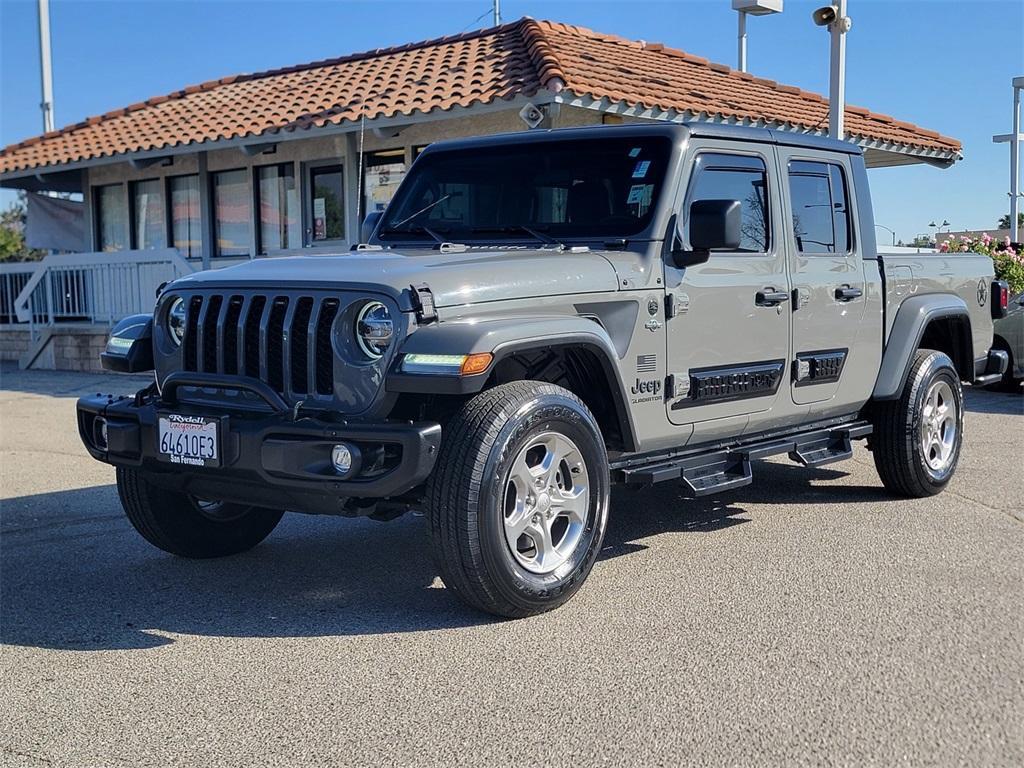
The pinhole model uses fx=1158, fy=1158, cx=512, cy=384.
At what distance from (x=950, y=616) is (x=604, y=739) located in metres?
1.86

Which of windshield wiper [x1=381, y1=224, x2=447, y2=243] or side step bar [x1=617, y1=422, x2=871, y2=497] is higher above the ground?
windshield wiper [x1=381, y1=224, x2=447, y2=243]

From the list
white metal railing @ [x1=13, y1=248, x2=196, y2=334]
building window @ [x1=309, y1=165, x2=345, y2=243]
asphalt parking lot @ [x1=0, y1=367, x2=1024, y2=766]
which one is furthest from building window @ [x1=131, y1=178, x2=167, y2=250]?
asphalt parking lot @ [x1=0, y1=367, x2=1024, y2=766]

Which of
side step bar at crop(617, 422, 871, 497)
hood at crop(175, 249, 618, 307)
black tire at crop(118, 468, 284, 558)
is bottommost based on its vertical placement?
black tire at crop(118, 468, 284, 558)

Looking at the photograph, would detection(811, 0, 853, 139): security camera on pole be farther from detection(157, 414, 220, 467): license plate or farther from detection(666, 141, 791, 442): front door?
detection(157, 414, 220, 467): license plate

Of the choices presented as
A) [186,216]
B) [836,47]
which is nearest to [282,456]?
[836,47]

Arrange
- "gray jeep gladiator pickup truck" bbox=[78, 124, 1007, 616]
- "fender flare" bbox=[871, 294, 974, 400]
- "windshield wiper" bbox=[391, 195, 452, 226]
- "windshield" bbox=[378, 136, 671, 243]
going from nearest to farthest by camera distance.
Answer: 1. "gray jeep gladiator pickup truck" bbox=[78, 124, 1007, 616]
2. "windshield" bbox=[378, 136, 671, 243]
3. "windshield wiper" bbox=[391, 195, 452, 226]
4. "fender flare" bbox=[871, 294, 974, 400]

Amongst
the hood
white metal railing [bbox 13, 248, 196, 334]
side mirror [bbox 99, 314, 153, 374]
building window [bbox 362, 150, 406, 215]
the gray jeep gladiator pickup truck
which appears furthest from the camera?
white metal railing [bbox 13, 248, 196, 334]

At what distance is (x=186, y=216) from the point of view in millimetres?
18547

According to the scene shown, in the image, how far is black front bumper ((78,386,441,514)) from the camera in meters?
4.20

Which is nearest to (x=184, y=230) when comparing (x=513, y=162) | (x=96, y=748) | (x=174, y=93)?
(x=174, y=93)

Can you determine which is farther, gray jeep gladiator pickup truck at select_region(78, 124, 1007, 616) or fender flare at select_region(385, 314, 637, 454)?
gray jeep gladiator pickup truck at select_region(78, 124, 1007, 616)

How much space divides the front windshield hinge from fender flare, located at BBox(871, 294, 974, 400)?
336 cm

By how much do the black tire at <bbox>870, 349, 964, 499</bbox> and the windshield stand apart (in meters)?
2.37

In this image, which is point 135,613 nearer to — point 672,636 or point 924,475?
point 672,636
